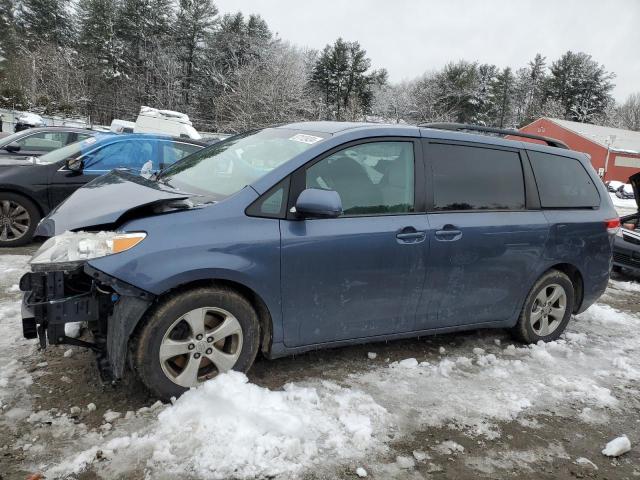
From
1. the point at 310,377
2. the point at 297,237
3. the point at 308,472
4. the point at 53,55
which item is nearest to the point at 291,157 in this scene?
the point at 297,237

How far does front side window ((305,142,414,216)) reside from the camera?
3.44m

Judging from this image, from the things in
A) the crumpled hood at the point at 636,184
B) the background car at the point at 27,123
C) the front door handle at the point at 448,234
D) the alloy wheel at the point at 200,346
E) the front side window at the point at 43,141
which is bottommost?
the alloy wheel at the point at 200,346

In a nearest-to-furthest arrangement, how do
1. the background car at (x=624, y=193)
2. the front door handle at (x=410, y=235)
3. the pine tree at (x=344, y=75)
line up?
the front door handle at (x=410, y=235) → the background car at (x=624, y=193) → the pine tree at (x=344, y=75)

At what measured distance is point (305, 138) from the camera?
363cm

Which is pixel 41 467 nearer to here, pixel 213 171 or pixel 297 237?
pixel 297 237

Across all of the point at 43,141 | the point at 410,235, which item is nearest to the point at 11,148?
the point at 43,141

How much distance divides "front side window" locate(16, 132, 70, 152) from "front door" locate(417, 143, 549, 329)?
8551mm

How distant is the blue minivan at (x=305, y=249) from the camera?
113 inches

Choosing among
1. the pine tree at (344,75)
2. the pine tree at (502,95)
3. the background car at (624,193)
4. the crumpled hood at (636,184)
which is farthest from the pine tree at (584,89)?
the crumpled hood at (636,184)

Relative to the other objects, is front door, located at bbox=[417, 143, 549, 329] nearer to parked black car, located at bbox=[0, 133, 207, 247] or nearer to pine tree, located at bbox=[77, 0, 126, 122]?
parked black car, located at bbox=[0, 133, 207, 247]

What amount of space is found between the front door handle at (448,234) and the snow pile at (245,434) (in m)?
1.28

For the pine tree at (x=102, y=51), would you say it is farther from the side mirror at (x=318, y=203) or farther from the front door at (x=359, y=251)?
the side mirror at (x=318, y=203)

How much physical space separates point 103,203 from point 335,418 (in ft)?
6.46

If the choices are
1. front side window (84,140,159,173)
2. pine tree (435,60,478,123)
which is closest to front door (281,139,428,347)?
front side window (84,140,159,173)
